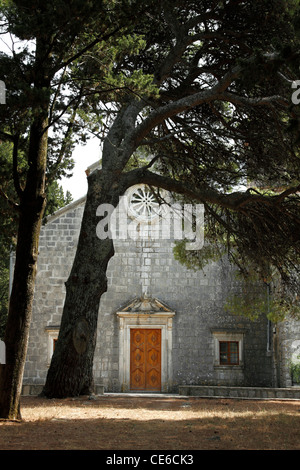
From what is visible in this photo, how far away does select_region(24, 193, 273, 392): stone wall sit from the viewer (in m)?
20.2

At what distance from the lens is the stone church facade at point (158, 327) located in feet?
Answer: 66.0

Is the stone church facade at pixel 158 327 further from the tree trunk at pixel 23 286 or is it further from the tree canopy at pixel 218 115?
the tree trunk at pixel 23 286

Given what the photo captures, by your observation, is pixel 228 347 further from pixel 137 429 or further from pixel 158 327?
pixel 137 429

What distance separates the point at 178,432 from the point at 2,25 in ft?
17.2

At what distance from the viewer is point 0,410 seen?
7.41 m

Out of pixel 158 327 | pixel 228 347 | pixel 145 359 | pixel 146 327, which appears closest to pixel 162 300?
pixel 158 327

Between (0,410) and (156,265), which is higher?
(156,265)

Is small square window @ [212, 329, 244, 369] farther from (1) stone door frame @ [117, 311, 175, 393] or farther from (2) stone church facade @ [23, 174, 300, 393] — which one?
(1) stone door frame @ [117, 311, 175, 393]

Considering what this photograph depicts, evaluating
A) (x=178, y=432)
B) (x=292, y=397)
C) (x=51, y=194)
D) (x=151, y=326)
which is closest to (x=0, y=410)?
(x=178, y=432)

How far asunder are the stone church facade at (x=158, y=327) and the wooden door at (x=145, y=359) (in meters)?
0.03

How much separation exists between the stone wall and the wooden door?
552mm

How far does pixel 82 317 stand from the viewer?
10562 mm

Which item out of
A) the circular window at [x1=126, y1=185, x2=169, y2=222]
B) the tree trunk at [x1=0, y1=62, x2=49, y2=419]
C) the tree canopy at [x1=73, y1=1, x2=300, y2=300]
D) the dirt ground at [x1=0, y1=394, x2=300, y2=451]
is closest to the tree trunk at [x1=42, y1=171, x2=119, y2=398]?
the dirt ground at [x1=0, y1=394, x2=300, y2=451]
